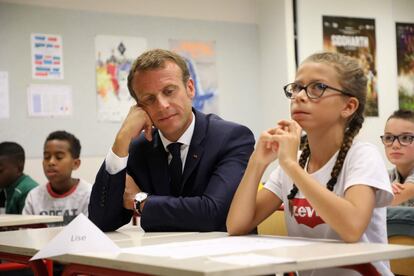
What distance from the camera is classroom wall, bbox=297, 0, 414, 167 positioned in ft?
20.2

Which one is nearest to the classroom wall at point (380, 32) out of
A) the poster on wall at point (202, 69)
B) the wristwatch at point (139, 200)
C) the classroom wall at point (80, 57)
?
the classroom wall at point (80, 57)

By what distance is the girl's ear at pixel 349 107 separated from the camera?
1.92m

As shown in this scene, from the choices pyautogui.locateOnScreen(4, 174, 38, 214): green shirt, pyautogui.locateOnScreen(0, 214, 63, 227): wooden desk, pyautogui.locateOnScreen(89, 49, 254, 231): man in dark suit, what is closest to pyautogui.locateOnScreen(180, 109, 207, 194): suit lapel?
pyautogui.locateOnScreen(89, 49, 254, 231): man in dark suit

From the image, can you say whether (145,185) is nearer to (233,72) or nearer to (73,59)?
(73,59)

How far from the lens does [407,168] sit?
3.57 meters

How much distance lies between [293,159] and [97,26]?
4.02m

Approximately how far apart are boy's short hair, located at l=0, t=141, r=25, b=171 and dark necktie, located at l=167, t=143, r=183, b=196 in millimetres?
2894

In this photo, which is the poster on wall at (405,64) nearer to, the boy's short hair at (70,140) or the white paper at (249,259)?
the boy's short hair at (70,140)

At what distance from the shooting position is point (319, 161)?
1.97 m

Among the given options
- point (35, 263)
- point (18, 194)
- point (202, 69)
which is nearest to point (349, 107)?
point (35, 263)

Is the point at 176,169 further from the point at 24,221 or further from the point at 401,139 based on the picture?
the point at 401,139

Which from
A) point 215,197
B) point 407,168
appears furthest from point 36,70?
point 215,197

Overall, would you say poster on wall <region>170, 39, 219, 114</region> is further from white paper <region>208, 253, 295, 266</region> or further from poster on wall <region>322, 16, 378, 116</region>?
white paper <region>208, 253, 295, 266</region>

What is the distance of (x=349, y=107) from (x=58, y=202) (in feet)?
8.96
